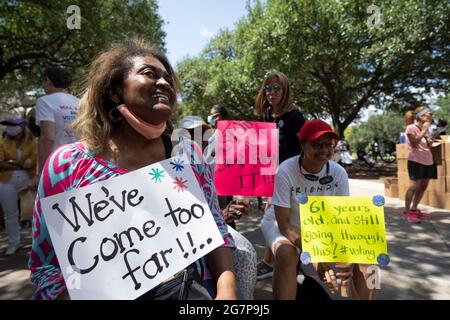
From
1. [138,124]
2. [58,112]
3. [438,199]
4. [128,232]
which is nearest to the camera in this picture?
[128,232]

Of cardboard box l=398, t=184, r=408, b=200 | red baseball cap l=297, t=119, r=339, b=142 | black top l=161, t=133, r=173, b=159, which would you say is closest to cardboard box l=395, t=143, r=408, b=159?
cardboard box l=398, t=184, r=408, b=200

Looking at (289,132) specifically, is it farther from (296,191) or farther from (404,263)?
(404,263)

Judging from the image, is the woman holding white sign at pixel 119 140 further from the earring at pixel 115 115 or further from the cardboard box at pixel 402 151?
the cardboard box at pixel 402 151

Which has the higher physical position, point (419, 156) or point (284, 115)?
point (284, 115)

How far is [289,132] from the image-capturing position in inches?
110

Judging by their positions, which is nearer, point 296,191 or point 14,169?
point 296,191

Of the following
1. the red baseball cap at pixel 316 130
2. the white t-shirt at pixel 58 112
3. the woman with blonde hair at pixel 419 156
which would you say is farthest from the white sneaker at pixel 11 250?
the woman with blonde hair at pixel 419 156

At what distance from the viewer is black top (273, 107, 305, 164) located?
2805 millimetres

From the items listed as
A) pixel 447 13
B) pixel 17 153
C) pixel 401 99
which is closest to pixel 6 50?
pixel 17 153

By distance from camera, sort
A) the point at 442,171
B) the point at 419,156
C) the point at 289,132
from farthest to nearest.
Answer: the point at 442,171 < the point at 419,156 < the point at 289,132

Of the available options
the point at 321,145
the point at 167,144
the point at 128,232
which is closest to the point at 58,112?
the point at 167,144

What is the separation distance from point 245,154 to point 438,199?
4921 mm

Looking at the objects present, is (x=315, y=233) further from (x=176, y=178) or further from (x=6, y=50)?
(x=6, y=50)

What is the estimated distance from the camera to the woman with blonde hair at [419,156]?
4836 millimetres
